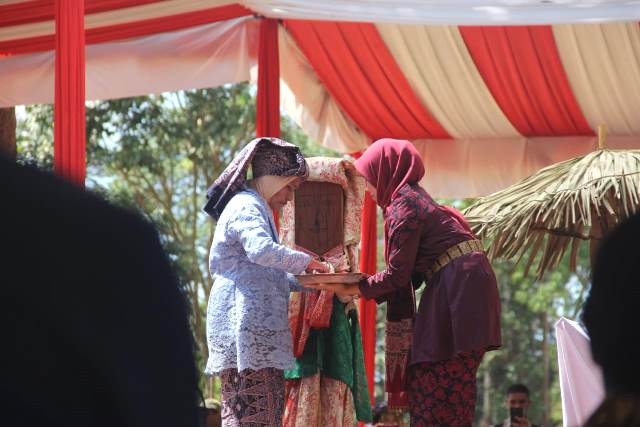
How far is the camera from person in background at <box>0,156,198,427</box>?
2.39 ft

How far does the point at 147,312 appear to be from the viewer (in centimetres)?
78

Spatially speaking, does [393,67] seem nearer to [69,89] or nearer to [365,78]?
[365,78]

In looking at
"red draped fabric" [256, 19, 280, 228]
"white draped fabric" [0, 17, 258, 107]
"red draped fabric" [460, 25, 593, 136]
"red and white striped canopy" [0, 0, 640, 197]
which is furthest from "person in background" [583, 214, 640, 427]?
"red draped fabric" [460, 25, 593, 136]

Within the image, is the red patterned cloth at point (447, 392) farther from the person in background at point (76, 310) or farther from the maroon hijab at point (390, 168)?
the person in background at point (76, 310)

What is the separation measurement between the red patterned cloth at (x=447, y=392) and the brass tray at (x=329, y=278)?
445mm

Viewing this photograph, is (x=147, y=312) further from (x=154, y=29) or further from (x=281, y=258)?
(x=154, y=29)

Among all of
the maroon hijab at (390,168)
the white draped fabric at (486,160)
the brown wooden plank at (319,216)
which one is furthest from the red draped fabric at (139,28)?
the maroon hijab at (390,168)

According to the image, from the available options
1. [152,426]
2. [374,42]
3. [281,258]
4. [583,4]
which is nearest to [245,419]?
[281,258]

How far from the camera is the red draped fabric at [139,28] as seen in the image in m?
7.04

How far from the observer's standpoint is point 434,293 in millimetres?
4363

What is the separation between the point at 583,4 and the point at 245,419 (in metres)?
3.15

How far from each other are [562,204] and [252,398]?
1.74 metres

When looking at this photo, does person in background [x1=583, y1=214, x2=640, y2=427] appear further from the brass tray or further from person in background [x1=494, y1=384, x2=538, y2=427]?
person in background [x1=494, y1=384, x2=538, y2=427]

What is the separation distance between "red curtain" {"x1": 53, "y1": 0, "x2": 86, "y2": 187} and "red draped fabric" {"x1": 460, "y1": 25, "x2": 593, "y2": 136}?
3179 millimetres
